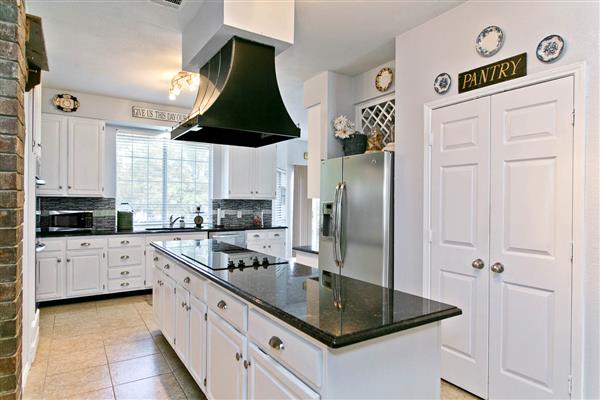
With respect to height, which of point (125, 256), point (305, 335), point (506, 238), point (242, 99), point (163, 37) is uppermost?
point (163, 37)

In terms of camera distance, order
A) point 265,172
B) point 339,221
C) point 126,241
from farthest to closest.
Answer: point 265,172
point 126,241
point 339,221

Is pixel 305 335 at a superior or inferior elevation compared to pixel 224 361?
superior

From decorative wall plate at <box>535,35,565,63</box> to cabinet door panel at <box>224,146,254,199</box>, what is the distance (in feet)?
14.5

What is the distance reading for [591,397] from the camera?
188 cm

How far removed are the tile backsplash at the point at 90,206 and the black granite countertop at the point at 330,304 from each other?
3.74 m

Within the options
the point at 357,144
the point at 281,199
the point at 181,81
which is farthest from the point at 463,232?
the point at 281,199

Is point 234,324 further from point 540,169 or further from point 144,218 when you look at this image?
point 144,218

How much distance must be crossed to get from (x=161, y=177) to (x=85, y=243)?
1.55 m

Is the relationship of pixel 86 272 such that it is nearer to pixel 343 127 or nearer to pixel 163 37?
pixel 163 37

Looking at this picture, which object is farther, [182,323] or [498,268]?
[182,323]

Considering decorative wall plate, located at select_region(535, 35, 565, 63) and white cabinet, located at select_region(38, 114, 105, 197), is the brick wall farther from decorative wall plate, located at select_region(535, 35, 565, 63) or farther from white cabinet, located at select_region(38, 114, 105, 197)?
white cabinet, located at select_region(38, 114, 105, 197)

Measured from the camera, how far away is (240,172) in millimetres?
5906

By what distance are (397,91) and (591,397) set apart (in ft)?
7.96

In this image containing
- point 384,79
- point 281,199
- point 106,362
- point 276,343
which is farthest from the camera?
point 281,199
